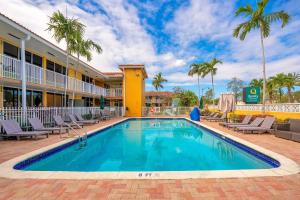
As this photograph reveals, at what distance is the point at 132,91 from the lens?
1028 inches

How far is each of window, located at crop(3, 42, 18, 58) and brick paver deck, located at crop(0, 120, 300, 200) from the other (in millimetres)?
11409

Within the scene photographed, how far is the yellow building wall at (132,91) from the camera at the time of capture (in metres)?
26.0

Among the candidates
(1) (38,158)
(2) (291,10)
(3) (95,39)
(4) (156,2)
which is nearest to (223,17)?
(2) (291,10)

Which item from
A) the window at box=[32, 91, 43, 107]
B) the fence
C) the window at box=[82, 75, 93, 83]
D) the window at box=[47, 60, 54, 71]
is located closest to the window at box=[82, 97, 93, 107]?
the window at box=[82, 75, 93, 83]

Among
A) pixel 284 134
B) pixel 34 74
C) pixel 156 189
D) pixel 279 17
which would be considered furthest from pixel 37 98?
→ pixel 279 17

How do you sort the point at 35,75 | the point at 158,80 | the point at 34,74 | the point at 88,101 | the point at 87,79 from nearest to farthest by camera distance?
the point at 34,74 → the point at 35,75 → the point at 87,79 → the point at 88,101 → the point at 158,80

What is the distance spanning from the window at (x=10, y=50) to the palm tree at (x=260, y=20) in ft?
56.5

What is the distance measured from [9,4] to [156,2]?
9.06m

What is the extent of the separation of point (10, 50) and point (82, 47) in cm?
518

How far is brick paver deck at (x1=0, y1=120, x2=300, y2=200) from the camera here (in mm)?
3207

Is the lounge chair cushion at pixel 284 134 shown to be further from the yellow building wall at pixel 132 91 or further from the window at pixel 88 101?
the window at pixel 88 101

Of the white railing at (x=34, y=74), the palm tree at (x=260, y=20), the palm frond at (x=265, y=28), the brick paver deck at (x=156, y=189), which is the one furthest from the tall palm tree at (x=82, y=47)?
the palm frond at (x=265, y=28)

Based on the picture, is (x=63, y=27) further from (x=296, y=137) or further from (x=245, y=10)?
(x=296, y=137)

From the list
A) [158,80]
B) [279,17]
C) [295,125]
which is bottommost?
[295,125]
